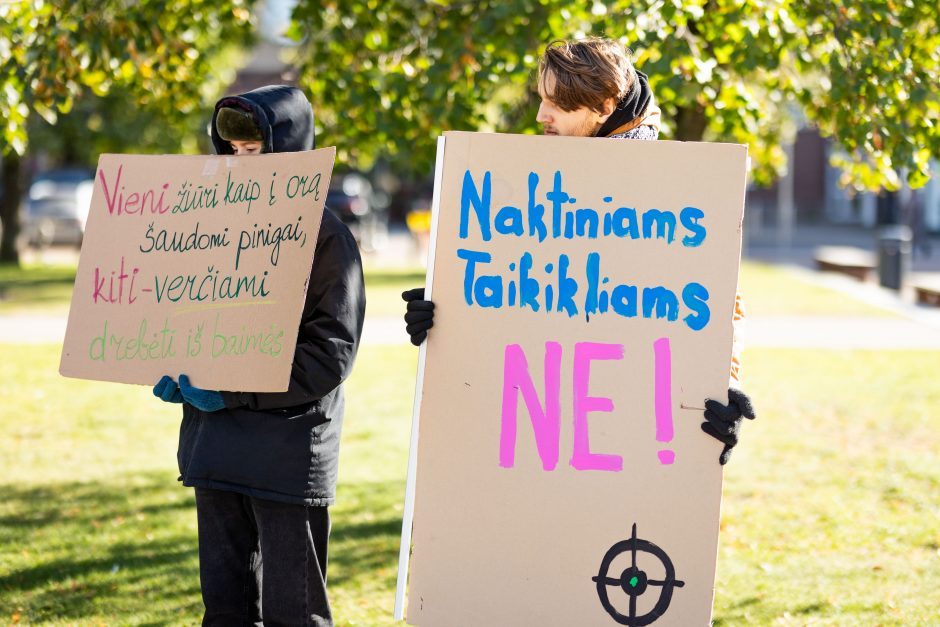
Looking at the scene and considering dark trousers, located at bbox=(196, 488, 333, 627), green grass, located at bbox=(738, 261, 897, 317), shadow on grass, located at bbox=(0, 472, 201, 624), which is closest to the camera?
dark trousers, located at bbox=(196, 488, 333, 627)

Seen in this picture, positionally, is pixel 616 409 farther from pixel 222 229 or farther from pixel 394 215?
pixel 394 215

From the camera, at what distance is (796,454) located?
7504 millimetres

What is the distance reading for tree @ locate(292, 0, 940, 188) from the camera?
463 centimetres

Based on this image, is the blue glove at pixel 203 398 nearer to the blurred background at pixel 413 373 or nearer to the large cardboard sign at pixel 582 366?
the large cardboard sign at pixel 582 366

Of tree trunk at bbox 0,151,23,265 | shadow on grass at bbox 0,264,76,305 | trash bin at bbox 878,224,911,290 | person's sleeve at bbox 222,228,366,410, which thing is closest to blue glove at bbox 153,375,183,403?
person's sleeve at bbox 222,228,366,410

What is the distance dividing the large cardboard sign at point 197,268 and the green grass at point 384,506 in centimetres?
151

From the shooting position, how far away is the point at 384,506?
6.22 meters

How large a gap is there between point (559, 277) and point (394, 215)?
43.4 m

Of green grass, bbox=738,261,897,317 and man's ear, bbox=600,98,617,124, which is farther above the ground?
green grass, bbox=738,261,897,317

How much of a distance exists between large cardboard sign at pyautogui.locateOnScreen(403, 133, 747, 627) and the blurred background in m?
1.50

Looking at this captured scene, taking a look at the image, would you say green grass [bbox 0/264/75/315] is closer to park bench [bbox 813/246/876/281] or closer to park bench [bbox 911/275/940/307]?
park bench [bbox 911/275/940/307]

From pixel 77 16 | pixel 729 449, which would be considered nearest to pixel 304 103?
pixel 729 449

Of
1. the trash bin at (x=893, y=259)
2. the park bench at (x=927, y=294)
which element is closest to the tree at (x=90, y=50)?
the park bench at (x=927, y=294)

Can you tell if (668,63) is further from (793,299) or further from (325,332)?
(793,299)
